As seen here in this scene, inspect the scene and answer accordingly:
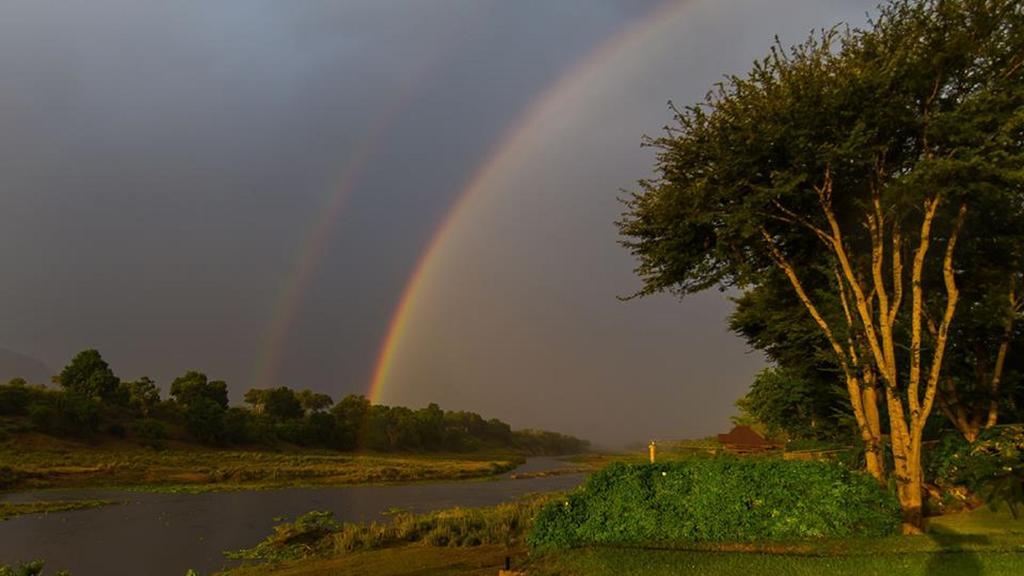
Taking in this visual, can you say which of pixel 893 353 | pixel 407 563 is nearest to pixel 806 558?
pixel 893 353

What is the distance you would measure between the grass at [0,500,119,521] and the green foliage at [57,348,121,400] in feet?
200

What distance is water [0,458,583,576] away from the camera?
80.0 feet

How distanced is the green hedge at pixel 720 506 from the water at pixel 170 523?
1460 cm

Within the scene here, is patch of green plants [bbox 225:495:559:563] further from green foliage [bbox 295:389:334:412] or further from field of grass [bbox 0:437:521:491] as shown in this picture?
green foliage [bbox 295:389:334:412]

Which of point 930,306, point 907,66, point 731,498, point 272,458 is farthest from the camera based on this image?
point 272,458

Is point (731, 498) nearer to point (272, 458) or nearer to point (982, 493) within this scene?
point (982, 493)

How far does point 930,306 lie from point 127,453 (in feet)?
274

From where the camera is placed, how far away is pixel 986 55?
1553 cm

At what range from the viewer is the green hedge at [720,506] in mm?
13430

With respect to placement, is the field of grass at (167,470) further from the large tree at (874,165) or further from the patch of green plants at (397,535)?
the large tree at (874,165)

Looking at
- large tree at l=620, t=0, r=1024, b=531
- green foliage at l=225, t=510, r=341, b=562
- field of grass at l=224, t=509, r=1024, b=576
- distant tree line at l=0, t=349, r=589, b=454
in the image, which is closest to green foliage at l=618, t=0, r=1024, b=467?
large tree at l=620, t=0, r=1024, b=531

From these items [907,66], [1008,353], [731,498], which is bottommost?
[731,498]

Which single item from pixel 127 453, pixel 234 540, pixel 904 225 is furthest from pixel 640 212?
pixel 127 453

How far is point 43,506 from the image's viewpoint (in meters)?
39.8
